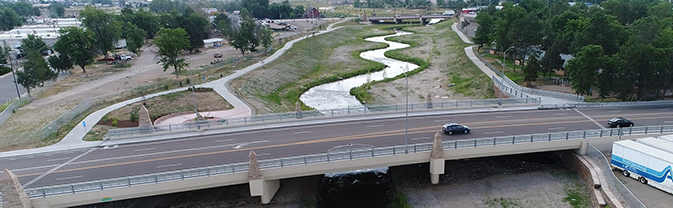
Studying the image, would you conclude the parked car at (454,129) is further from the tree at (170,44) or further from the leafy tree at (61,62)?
the leafy tree at (61,62)

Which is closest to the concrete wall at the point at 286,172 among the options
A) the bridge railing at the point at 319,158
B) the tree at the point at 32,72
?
the bridge railing at the point at 319,158

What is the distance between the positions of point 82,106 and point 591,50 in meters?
65.2

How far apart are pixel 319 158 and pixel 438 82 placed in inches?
2214

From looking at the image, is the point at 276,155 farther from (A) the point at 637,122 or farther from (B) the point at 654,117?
(B) the point at 654,117

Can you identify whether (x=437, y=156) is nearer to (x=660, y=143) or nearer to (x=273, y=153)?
(x=273, y=153)

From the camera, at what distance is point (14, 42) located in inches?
4825

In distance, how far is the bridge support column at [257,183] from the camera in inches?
1198

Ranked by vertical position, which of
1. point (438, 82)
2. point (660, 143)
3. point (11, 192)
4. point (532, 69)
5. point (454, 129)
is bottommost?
point (438, 82)

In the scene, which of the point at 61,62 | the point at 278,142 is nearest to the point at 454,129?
the point at 278,142

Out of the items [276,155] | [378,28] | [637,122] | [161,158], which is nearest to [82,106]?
[161,158]

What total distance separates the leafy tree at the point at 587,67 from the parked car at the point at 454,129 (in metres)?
23.3

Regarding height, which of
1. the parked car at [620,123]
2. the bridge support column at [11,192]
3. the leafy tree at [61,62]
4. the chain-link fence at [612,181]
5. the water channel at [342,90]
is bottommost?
the water channel at [342,90]

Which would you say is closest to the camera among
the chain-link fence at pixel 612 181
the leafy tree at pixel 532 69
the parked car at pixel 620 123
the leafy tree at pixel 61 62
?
the chain-link fence at pixel 612 181

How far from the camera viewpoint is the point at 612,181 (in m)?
31.8
